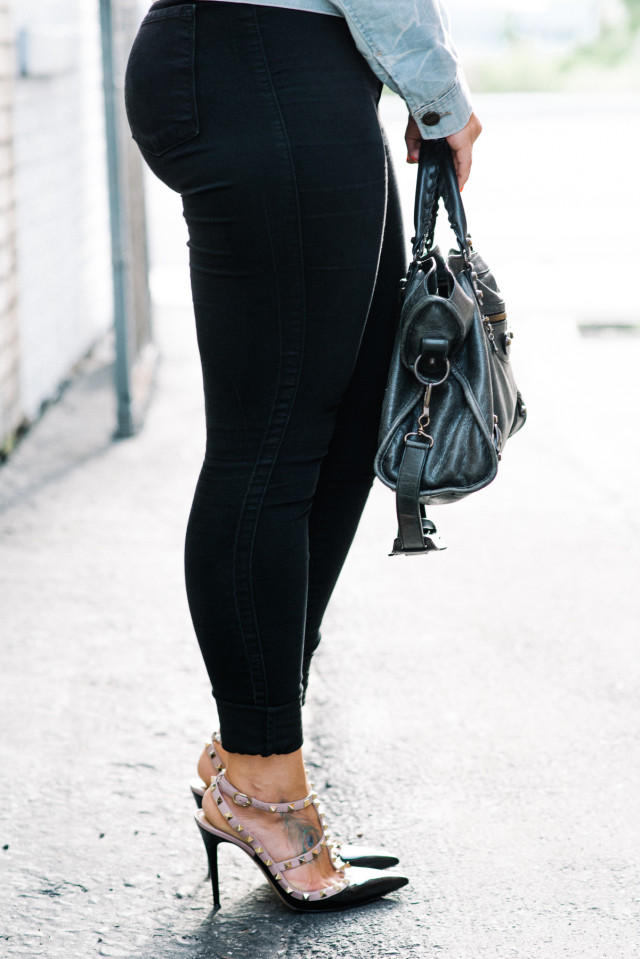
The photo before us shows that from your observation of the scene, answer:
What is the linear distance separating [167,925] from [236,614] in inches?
18.8

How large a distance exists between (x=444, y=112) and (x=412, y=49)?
0.28ft

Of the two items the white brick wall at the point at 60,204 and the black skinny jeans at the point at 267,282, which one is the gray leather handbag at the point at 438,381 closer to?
the black skinny jeans at the point at 267,282

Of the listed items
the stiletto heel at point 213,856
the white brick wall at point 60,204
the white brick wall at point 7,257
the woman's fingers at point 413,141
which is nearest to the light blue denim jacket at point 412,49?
the woman's fingers at point 413,141

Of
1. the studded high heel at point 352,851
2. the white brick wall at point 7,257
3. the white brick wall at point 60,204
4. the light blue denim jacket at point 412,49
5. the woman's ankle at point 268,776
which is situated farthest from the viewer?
the white brick wall at point 60,204

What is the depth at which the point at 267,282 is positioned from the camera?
1338mm

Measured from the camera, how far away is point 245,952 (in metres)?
1.49

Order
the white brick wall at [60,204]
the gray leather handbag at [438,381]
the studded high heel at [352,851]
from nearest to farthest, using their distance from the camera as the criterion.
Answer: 1. the gray leather handbag at [438,381]
2. the studded high heel at [352,851]
3. the white brick wall at [60,204]

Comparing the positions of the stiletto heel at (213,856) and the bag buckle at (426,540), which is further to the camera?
the stiletto heel at (213,856)

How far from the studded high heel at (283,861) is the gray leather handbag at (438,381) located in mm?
400

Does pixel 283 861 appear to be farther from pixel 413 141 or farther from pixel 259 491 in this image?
pixel 413 141

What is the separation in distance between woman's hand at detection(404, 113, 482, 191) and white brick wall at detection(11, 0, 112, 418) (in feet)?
9.77

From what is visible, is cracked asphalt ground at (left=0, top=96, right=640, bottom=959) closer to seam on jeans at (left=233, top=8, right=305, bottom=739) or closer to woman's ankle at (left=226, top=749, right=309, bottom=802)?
woman's ankle at (left=226, top=749, right=309, bottom=802)

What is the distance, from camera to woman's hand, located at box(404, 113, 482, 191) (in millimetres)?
1402

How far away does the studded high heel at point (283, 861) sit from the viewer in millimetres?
1505
